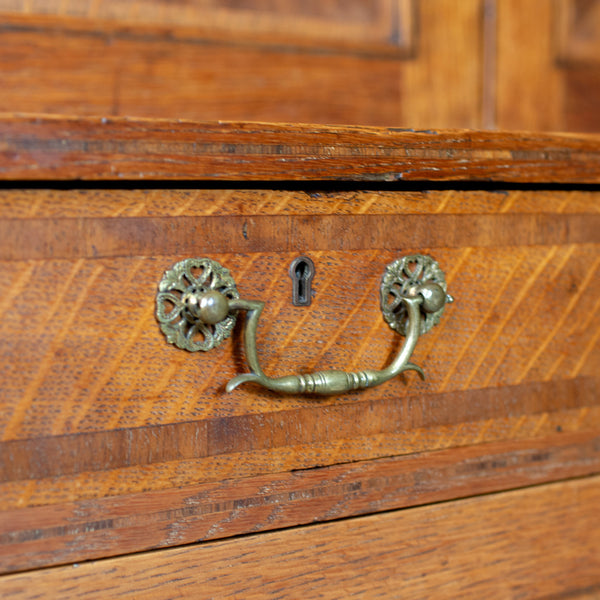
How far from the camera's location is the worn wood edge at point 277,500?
38 cm

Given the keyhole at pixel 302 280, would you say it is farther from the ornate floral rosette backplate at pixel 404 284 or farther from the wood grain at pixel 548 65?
the wood grain at pixel 548 65

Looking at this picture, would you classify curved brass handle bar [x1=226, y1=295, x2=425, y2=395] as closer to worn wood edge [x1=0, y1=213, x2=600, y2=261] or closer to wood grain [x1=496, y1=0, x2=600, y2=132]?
worn wood edge [x1=0, y1=213, x2=600, y2=261]

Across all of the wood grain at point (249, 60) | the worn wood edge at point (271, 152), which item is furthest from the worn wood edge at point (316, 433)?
the wood grain at point (249, 60)

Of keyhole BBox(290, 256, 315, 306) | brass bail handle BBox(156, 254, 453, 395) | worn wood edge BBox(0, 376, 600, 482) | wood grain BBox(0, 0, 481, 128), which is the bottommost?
worn wood edge BBox(0, 376, 600, 482)

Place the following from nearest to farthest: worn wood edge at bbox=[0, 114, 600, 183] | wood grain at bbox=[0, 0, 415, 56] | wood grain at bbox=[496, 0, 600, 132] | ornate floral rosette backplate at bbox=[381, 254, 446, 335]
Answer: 1. worn wood edge at bbox=[0, 114, 600, 183]
2. ornate floral rosette backplate at bbox=[381, 254, 446, 335]
3. wood grain at bbox=[0, 0, 415, 56]
4. wood grain at bbox=[496, 0, 600, 132]

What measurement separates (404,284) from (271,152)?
126mm

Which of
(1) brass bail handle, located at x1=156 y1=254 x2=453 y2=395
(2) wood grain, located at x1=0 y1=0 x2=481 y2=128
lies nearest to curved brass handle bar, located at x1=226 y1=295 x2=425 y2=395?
(1) brass bail handle, located at x1=156 y1=254 x2=453 y2=395

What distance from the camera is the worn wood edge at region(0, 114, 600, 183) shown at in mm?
346

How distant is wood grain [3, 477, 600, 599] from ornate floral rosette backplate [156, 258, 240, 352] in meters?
0.12

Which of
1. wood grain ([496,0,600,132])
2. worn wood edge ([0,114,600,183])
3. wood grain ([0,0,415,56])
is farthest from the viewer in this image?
wood grain ([496,0,600,132])

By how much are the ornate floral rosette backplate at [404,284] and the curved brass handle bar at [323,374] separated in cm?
2

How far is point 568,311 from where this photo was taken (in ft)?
1.67

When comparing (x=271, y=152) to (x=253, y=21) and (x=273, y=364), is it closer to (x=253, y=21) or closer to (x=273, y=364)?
(x=273, y=364)

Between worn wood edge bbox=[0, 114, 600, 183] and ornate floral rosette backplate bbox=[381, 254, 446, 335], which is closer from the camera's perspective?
worn wood edge bbox=[0, 114, 600, 183]
